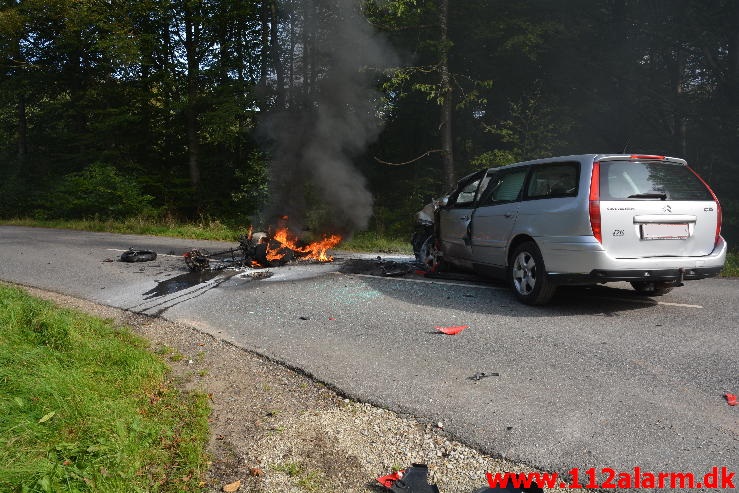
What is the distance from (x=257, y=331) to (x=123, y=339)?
1320mm

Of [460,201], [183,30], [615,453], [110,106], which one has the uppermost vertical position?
[183,30]

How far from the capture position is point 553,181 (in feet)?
21.1

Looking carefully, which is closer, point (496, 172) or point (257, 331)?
point (257, 331)

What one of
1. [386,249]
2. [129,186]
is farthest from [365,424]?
[129,186]

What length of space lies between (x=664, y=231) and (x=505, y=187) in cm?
210

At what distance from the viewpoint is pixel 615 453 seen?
3057mm

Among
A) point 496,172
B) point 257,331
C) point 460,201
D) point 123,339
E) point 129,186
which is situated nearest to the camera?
point 123,339

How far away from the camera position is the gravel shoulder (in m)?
2.87

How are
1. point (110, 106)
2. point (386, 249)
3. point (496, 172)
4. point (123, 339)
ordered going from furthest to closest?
point (110, 106), point (386, 249), point (496, 172), point (123, 339)

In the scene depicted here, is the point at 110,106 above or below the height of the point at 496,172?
above

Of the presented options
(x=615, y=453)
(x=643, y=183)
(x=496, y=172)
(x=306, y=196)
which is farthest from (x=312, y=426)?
(x=306, y=196)

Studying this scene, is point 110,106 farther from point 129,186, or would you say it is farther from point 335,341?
point 335,341

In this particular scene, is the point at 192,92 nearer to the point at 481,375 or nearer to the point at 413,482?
the point at 481,375

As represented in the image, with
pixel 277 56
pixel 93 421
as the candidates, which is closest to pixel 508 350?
pixel 93 421
